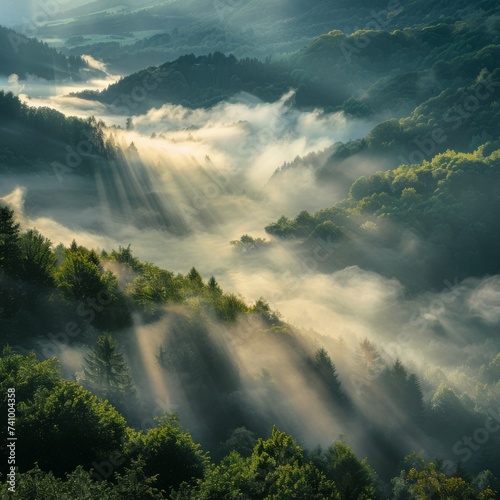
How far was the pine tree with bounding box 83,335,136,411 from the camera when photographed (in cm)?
6638

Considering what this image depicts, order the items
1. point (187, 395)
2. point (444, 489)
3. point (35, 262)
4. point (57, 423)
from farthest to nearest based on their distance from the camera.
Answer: point (187, 395) → point (35, 262) → point (444, 489) → point (57, 423)

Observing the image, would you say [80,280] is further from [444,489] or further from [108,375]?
[444,489]

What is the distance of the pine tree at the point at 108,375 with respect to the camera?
66.4m

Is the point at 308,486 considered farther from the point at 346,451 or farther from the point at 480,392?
the point at 480,392

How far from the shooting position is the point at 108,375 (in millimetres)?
67062

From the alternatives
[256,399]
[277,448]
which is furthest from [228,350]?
[277,448]

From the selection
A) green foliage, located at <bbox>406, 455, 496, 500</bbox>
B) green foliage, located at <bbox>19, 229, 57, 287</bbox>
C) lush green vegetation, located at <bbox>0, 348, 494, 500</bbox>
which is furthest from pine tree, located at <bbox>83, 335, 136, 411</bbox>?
green foliage, located at <bbox>406, 455, 496, 500</bbox>

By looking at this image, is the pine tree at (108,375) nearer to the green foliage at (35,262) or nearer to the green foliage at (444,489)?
the green foliage at (35,262)

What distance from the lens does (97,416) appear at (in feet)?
153

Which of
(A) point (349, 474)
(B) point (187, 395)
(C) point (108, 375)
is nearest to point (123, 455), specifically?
(C) point (108, 375)
